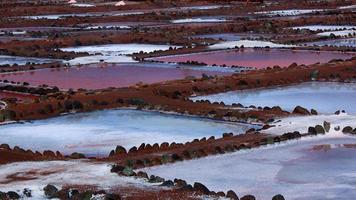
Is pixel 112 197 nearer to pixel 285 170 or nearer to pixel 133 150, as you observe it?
pixel 285 170

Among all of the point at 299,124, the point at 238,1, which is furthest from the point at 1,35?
the point at 238,1

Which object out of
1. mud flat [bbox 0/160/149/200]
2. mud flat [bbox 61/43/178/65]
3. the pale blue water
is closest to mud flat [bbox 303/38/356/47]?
mud flat [bbox 61/43/178/65]

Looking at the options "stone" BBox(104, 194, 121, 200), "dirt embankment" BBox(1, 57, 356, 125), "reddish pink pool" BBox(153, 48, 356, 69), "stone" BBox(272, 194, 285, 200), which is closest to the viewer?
"stone" BBox(272, 194, 285, 200)

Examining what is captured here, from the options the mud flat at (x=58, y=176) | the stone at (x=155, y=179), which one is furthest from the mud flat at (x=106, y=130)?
the stone at (x=155, y=179)

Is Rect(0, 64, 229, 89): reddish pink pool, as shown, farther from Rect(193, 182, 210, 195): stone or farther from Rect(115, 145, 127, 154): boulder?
Rect(193, 182, 210, 195): stone

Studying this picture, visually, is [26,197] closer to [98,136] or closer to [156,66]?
[98,136]

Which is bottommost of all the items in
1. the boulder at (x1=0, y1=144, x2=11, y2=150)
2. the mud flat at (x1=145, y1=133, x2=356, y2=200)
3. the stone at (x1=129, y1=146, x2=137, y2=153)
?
the mud flat at (x1=145, y1=133, x2=356, y2=200)

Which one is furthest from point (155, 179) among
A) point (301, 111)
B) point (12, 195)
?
point (301, 111)
